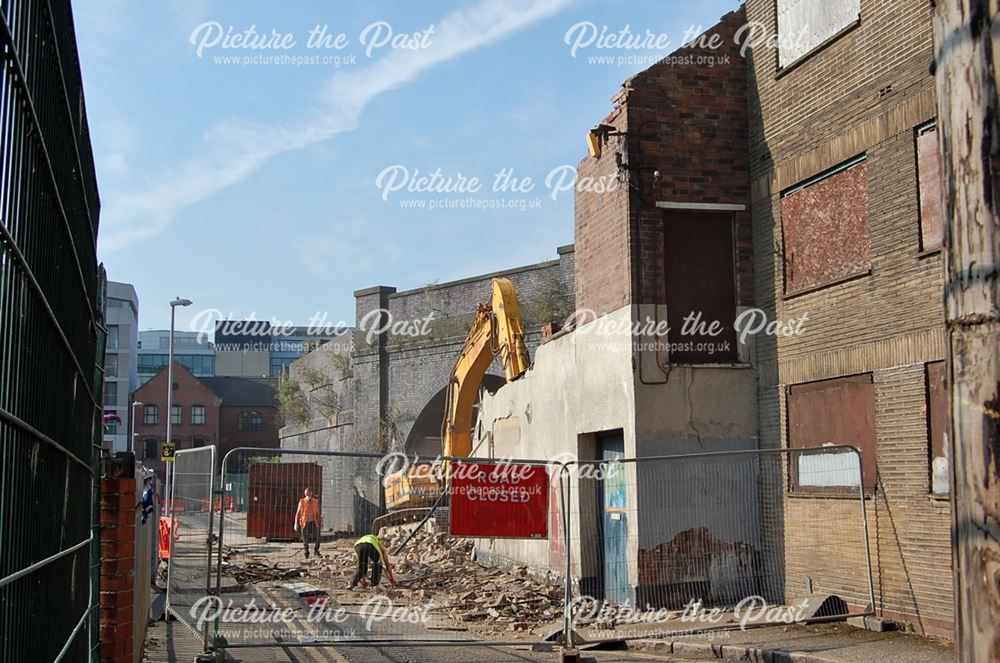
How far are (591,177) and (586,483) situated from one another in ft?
15.7

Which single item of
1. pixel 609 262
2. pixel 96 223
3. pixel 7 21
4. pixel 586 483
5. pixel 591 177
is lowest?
pixel 586 483

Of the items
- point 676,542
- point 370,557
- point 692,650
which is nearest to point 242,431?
point 370,557

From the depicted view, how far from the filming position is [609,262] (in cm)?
1533

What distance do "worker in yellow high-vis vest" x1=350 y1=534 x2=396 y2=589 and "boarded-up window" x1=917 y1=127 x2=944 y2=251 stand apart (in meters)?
8.68

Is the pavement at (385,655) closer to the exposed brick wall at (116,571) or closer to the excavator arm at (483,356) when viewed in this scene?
the exposed brick wall at (116,571)

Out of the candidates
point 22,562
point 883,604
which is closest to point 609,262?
point 883,604

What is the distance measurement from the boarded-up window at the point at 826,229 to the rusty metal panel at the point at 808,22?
73.1 inches

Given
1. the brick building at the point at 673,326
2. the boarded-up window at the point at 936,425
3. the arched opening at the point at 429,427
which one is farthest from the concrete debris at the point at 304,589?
the arched opening at the point at 429,427

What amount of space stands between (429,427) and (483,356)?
14324mm

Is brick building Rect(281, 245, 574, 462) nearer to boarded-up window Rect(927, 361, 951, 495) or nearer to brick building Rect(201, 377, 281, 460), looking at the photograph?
boarded-up window Rect(927, 361, 951, 495)

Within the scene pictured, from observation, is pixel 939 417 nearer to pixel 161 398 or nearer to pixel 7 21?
pixel 7 21

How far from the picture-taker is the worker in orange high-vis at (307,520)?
1388 centimetres

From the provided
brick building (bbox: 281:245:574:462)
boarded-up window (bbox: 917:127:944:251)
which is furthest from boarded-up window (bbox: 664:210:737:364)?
brick building (bbox: 281:245:574:462)

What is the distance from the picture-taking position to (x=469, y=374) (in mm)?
22734
